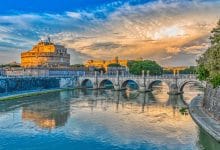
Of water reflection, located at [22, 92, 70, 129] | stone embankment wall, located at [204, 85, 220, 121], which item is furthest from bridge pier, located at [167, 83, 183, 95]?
stone embankment wall, located at [204, 85, 220, 121]

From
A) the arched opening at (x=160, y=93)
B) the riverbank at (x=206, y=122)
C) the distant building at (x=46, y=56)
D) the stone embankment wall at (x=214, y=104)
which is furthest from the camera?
the distant building at (x=46, y=56)

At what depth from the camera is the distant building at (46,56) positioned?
113125mm

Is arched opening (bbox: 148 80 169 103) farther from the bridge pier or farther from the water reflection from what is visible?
the water reflection

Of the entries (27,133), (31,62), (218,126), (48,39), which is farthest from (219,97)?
(48,39)

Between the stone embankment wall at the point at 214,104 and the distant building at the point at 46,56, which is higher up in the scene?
the distant building at the point at 46,56

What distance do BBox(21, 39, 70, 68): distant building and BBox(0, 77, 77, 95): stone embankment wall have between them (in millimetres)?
25920

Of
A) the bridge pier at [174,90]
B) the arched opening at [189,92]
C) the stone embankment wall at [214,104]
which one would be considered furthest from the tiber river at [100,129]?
the bridge pier at [174,90]

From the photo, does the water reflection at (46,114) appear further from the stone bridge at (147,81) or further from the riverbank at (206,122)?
the stone bridge at (147,81)

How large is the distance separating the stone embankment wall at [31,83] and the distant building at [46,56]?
25.9 metres

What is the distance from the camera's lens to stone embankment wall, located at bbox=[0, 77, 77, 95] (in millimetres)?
63284

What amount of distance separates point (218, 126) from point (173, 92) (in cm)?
3725

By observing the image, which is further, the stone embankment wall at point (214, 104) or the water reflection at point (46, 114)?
the water reflection at point (46, 114)

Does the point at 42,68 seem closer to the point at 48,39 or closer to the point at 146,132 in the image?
the point at 48,39

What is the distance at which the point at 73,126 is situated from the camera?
32.3 meters
